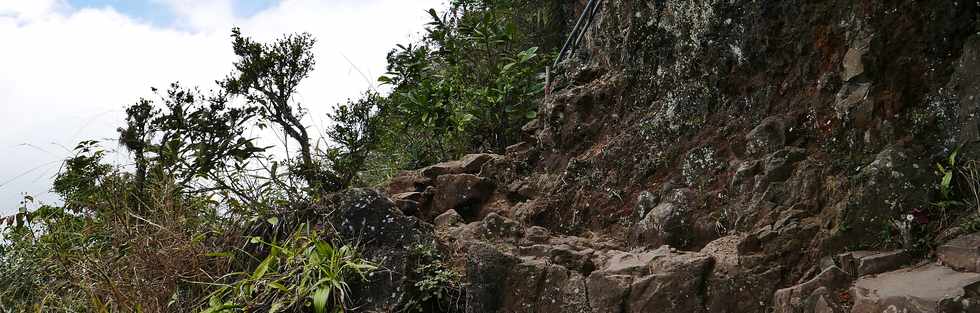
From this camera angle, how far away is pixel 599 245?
4605mm

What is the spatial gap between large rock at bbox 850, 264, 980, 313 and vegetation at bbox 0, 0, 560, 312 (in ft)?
8.10

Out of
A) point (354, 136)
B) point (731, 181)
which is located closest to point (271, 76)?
point (354, 136)

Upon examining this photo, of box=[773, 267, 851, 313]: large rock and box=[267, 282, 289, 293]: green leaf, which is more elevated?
box=[267, 282, 289, 293]: green leaf

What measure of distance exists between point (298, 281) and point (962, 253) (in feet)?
12.1

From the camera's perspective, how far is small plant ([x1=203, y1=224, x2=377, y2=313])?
475cm

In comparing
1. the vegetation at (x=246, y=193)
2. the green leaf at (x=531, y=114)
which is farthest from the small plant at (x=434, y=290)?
the green leaf at (x=531, y=114)

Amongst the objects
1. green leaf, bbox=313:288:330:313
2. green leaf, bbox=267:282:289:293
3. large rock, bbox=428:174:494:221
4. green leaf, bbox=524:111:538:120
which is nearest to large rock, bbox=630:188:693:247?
large rock, bbox=428:174:494:221

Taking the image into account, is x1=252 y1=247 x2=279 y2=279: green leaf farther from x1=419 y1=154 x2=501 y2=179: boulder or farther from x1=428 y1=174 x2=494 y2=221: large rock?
x1=419 y1=154 x2=501 y2=179: boulder

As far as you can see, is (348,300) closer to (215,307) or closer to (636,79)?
(215,307)

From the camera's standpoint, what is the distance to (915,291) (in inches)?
112

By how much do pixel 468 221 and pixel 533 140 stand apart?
90cm

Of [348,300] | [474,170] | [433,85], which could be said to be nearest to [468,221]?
[474,170]

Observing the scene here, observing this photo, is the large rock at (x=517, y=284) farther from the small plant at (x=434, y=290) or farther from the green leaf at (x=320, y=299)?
the green leaf at (x=320, y=299)

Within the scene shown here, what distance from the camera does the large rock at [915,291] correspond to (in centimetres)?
270
